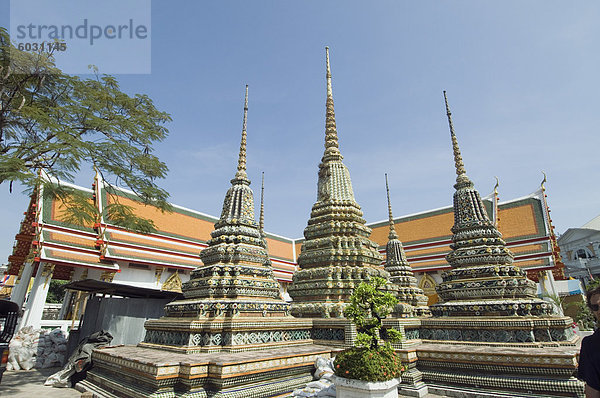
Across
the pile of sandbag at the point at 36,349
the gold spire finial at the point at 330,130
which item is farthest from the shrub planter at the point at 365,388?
the pile of sandbag at the point at 36,349

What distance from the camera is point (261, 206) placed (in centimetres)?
1619

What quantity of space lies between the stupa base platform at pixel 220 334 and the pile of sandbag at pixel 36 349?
21.7 ft

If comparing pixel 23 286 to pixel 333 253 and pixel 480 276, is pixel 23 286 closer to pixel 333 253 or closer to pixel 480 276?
pixel 333 253

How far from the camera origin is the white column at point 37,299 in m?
13.5

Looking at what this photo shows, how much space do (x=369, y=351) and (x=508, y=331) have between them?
3.98 m

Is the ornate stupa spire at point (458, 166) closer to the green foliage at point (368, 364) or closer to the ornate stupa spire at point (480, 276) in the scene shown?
the ornate stupa spire at point (480, 276)

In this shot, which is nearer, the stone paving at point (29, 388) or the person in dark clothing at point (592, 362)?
the person in dark clothing at point (592, 362)

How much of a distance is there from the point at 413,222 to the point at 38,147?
25.1 m

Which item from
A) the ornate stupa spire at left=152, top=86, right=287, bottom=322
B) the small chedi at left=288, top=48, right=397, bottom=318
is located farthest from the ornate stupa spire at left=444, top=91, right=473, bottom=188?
the ornate stupa spire at left=152, top=86, right=287, bottom=322

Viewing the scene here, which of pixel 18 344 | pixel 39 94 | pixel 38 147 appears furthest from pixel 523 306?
pixel 18 344

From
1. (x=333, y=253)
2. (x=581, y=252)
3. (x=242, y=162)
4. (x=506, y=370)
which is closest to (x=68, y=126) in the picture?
(x=242, y=162)

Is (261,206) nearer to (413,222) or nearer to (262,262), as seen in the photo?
(262,262)

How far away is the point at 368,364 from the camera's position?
4.93m

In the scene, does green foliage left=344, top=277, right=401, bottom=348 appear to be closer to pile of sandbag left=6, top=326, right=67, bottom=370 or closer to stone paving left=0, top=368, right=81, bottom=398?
stone paving left=0, top=368, right=81, bottom=398
